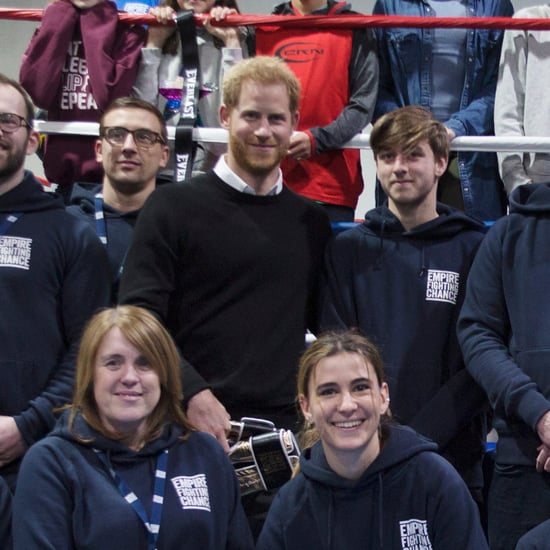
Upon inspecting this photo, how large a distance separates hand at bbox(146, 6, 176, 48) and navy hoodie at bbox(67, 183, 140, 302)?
0.60 metres

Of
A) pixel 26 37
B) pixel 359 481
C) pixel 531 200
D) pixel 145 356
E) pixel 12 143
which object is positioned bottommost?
pixel 359 481

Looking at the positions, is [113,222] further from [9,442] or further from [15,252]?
[9,442]

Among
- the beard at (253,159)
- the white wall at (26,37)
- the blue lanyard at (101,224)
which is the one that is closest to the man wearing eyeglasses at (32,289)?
the blue lanyard at (101,224)

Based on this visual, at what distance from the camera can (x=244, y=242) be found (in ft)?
9.02

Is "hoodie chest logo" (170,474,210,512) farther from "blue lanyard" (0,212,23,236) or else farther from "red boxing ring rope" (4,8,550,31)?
"red boxing ring rope" (4,8,550,31)

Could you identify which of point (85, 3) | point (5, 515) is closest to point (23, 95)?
point (85, 3)

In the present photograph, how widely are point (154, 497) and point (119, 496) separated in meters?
0.08

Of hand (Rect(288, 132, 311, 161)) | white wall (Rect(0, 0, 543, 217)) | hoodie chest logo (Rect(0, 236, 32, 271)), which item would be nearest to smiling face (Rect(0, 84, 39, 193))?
hoodie chest logo (Rect(0, 236, 32, 271))

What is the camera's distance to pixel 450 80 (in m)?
3.59

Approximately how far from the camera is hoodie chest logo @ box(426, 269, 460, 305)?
2.89 meters

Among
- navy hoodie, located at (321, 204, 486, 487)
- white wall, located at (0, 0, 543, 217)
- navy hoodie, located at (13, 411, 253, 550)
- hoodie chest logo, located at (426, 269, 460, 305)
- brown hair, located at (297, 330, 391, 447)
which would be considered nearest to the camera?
navy hoodie, located at (13, 411, 253, 550)

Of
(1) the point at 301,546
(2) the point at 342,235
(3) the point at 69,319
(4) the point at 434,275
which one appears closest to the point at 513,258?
(4) the point at 434,275

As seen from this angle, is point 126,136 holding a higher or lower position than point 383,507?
higher

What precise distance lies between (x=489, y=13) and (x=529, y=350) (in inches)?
61.9
